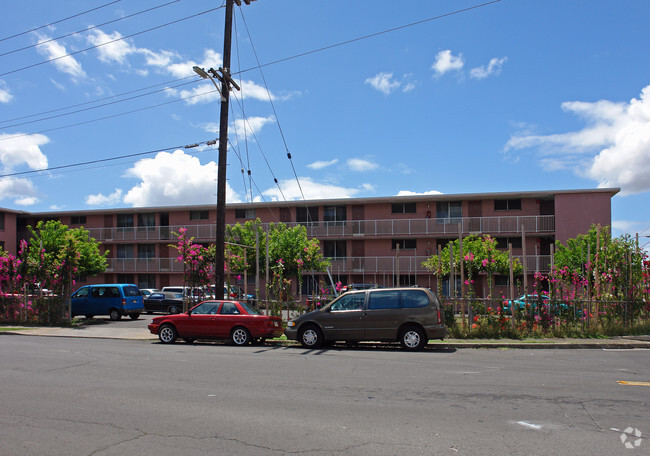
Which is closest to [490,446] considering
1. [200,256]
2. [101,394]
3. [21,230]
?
[101,394]

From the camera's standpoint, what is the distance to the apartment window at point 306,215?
3891 centimetres

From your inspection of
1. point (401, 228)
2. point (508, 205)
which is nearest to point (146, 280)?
point (401, 228)

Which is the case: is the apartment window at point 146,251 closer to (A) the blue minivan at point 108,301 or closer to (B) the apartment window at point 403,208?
(A) the blue minivan at point 108,301

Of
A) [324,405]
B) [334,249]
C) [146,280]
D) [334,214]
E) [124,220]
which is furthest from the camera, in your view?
[124,220]

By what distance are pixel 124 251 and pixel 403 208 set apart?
23.6 meters

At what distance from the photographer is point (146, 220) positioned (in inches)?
1677

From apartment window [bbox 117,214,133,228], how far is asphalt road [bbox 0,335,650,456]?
109 feet

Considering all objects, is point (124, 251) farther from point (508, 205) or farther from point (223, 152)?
point (508, 205)

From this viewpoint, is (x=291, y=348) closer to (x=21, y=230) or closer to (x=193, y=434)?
(x=193, y=434)

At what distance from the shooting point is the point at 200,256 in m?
18.2

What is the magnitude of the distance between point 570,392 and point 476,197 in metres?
28.6

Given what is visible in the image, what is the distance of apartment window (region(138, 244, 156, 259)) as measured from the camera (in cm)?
4204

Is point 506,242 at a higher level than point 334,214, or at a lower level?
lower

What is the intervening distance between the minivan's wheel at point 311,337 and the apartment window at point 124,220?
3321cm
